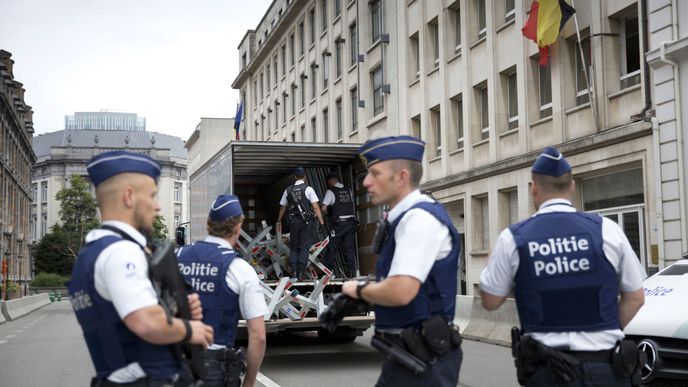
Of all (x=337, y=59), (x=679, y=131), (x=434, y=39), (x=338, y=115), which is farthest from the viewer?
(x=338, y=115)

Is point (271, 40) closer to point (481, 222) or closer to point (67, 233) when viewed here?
point (481, 222)

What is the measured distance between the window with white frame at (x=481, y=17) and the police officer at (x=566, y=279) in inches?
895

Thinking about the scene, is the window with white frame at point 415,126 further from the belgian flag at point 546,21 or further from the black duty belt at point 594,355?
the black duty belt at point 594,355

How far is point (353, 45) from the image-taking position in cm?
3803

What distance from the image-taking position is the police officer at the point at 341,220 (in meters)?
13.6

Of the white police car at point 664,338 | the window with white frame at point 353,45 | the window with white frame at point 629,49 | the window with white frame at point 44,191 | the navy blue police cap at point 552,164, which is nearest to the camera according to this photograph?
the navy blue police cap at point 552,164

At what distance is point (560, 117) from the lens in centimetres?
2178

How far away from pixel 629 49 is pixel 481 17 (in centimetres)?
750

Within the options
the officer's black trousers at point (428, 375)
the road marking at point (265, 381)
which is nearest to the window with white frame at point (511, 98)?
the road marking at point (265, 381)

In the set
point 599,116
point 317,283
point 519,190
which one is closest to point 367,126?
point 519,190

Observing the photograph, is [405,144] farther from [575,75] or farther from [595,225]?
[575,75]

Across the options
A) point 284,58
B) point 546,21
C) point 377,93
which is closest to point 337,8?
point 377,93

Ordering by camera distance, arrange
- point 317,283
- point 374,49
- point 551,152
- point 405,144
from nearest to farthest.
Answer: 1. point 405,144
2. point 551,152
3. point 317,283
4. point 374,49

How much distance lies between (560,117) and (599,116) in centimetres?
183
